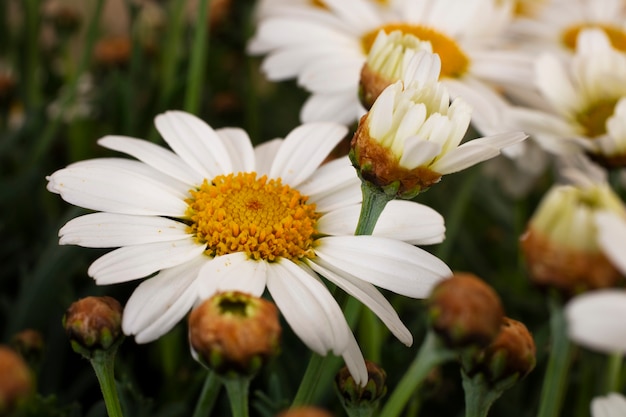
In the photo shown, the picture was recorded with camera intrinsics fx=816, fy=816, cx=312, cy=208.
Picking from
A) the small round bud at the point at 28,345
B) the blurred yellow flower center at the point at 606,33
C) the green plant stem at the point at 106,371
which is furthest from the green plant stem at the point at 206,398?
the blurred yellow flower center at the point at 606,33

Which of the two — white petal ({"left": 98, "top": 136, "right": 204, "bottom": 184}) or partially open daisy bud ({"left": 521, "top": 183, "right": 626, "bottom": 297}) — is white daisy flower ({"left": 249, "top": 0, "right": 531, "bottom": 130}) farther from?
partially open daisy bud ({"left": 521, "top": 183, "right": 626, "bottom": 297})

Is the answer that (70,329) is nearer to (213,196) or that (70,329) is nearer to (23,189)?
(213,196)

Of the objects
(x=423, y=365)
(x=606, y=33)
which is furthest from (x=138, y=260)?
(x=606, y=33)

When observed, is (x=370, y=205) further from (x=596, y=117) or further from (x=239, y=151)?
(x=596, y=117)

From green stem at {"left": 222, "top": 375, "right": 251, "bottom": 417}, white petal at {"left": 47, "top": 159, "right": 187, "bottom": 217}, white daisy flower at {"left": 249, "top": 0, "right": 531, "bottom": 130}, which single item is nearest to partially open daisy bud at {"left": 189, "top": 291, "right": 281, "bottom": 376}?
green stem at {"left": 222, "top": 375, "right": 251, "bottom": 417}

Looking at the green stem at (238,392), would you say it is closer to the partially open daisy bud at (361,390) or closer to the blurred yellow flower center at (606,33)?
the partially open daisy bud at (361,390)

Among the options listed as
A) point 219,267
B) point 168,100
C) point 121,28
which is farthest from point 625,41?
point 121,28

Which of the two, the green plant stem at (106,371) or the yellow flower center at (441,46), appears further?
the yellow flower center at (441,46)
